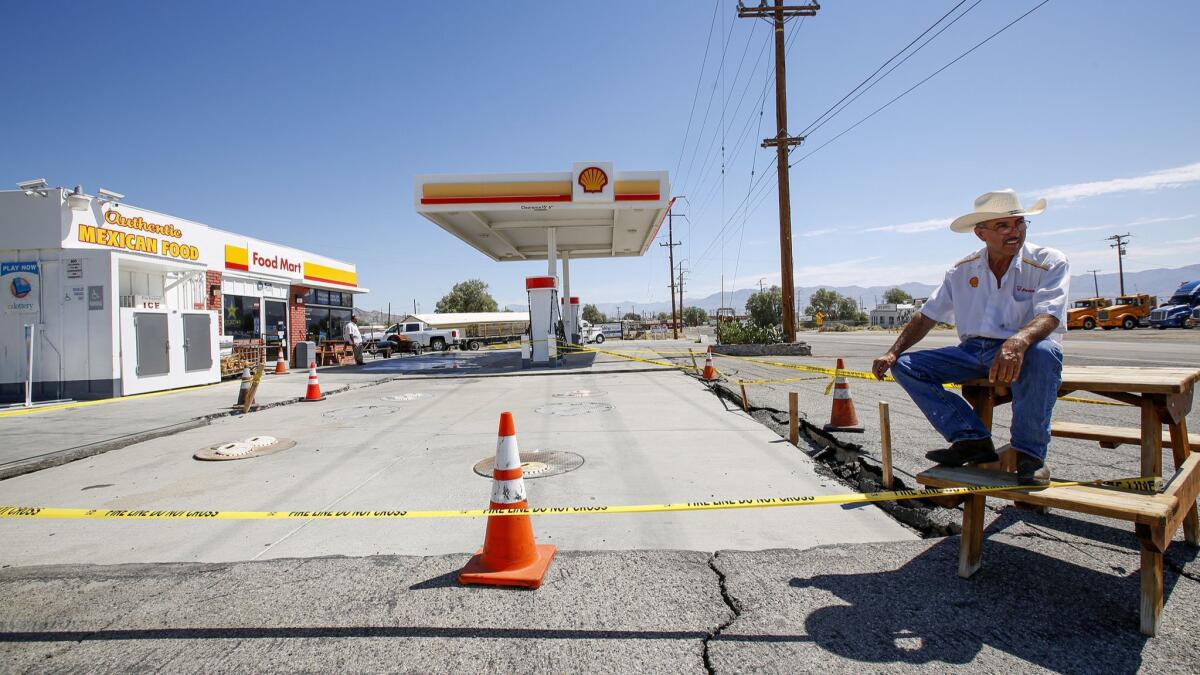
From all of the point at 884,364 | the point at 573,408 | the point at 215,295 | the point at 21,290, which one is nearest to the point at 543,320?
the point at 573,408

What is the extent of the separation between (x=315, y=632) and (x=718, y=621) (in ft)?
6.00

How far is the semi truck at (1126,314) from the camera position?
3803 centimetres

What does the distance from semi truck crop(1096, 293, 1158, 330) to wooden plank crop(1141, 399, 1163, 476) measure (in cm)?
4761

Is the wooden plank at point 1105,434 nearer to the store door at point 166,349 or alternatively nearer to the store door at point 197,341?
the store door at point 166,349

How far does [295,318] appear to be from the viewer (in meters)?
22.8

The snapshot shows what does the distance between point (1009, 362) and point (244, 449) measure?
7.19 metres

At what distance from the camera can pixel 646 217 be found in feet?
68.2

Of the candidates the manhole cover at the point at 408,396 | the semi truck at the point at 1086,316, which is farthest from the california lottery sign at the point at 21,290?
the semi truck at the point at 1086,316

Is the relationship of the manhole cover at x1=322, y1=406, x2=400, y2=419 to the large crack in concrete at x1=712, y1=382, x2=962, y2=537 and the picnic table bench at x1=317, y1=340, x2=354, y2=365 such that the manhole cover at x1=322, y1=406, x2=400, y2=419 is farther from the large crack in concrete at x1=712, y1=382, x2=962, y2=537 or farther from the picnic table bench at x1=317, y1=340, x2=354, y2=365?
the picnic table bench at x1=317, y1=340, x2=354, y2=365

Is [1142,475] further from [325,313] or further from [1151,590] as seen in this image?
[325,313]

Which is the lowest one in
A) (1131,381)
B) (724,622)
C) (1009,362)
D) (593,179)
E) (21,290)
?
(724,622)

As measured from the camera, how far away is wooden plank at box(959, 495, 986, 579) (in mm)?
2785

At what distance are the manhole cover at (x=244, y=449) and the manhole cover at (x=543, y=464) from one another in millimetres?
2771

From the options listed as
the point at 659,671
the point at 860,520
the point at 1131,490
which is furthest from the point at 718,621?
the point at 1131,490
